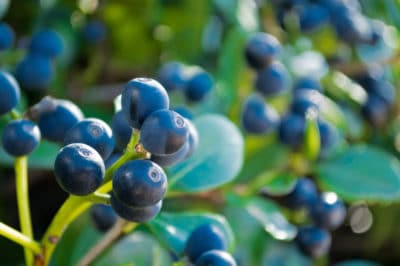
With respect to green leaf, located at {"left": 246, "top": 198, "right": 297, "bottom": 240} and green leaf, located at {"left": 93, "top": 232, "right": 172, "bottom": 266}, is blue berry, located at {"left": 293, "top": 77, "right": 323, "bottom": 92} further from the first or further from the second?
green leaf, located at {"left": 93, "top": 232, "right": 172, "bottom": 266}

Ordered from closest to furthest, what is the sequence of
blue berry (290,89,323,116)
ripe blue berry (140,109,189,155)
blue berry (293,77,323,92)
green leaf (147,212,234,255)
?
ripe blue berry (140,109,189,155), green leaf (147,212,234,255), blue berry (290,89,323,116), blue berry (293,77,323,92)

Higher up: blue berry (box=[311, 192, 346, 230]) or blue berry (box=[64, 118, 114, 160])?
blue berry (box=[64, 118, 114, 160])

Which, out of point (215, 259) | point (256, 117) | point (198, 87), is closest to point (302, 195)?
point (256, 117)

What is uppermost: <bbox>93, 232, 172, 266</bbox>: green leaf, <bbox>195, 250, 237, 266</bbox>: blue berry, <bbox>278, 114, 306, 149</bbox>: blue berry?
<bbox>195, 250, 237, 266</bbox>: blue berry

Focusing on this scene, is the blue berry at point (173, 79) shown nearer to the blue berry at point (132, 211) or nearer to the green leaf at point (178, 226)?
the green leaf at point (178, 226)

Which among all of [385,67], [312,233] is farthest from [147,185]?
[385,67]

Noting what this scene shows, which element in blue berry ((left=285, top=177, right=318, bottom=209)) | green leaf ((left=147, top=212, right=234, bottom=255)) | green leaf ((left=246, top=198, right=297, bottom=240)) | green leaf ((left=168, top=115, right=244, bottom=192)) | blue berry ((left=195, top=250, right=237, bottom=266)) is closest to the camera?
blue berry ((left=195, top=250, right=237, bottom=266))

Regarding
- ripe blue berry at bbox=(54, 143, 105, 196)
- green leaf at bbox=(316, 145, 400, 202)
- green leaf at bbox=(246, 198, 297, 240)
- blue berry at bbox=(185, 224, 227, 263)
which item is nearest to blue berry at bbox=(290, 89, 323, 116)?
green leaf at bbox=(316, 145, 400, 202)
